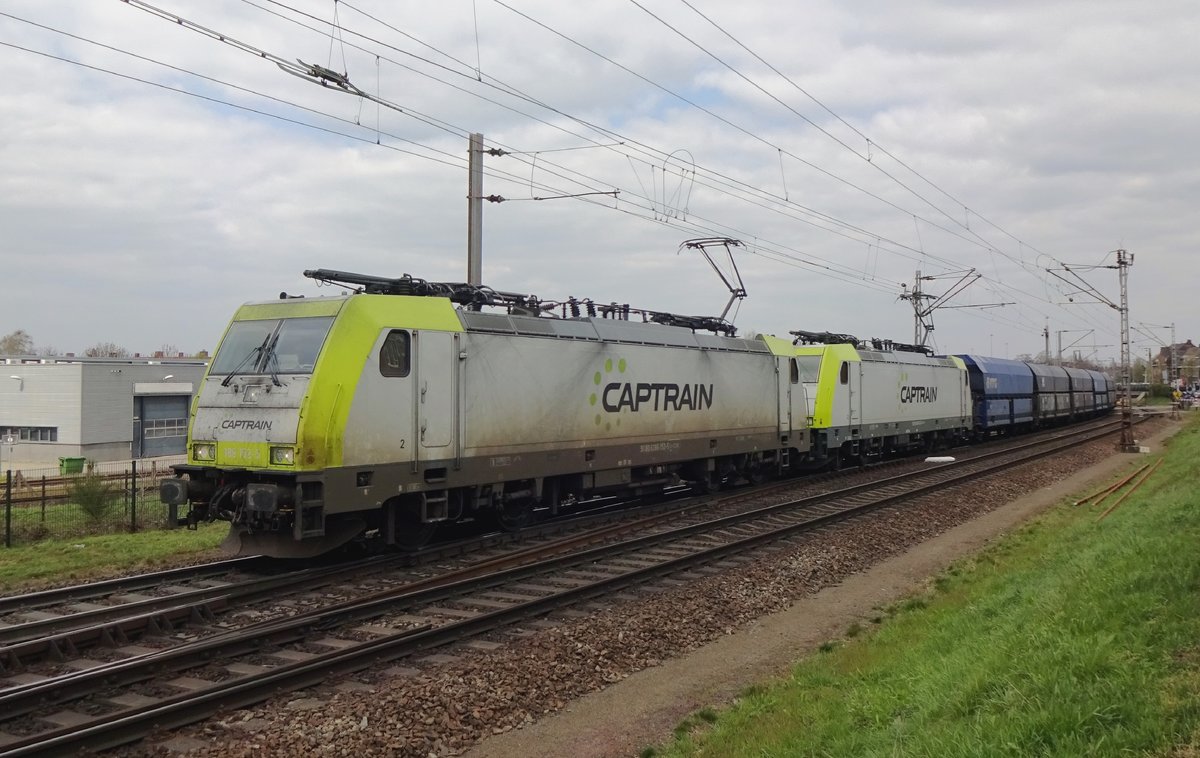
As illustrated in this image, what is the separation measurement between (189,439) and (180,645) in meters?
3.88

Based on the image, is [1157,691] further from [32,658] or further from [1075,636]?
[32,658]

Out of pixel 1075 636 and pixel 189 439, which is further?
pixel 189 439

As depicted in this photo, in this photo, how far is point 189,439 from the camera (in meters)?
11.6

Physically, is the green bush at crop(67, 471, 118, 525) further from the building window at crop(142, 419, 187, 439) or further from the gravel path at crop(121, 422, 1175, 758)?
the building window at crop(142, 419, 187, 439)

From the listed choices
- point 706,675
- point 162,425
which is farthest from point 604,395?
point 162,425

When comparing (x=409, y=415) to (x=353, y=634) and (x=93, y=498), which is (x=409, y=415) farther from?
(x=93, y=498)

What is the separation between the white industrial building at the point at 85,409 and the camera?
49.2m

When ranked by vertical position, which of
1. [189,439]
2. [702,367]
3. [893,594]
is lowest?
[893,594]

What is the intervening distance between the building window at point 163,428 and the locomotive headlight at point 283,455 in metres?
46.8

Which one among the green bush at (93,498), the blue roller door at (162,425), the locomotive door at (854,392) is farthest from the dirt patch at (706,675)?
the blue roller door at (162,425)

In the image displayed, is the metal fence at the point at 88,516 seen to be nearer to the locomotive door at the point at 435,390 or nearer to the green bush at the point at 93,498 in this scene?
the green bush at the point at 93,498

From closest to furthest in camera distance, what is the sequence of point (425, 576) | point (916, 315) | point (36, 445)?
1. point (425, 576)
2. point (916, 315)
3. point (36, 445)

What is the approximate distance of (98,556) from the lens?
1306cm

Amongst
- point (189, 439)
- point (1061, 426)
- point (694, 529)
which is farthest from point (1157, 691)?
point (1061, 426)
